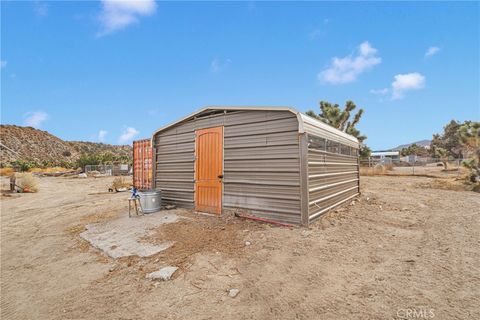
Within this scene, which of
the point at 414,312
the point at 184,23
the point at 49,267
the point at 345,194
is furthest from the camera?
the point at 184,23

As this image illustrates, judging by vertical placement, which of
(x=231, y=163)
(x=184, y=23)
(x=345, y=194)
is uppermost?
(x=184, y=23)

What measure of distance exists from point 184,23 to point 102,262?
8.49 m

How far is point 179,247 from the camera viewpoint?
439cm

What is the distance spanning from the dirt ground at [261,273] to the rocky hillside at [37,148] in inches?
1625

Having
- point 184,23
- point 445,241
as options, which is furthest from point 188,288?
point 184,23

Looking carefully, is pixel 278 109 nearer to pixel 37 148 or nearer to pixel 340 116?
pixel 340 116

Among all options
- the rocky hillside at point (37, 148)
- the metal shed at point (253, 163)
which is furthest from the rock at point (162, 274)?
the rocky hillside at point (37, 148)

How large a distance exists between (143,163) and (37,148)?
6158 cm

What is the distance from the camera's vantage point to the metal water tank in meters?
6.98

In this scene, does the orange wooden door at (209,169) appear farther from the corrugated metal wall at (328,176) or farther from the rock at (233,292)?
the rock at (233,292)

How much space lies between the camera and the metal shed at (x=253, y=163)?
5227 millimetres

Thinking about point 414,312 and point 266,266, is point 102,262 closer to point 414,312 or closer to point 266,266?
point 266,266

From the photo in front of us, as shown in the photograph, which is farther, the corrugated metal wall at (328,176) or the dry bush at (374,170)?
the dry bush at (374,170)

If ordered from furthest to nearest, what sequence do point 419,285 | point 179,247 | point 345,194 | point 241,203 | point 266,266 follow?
1. point 345,194
2. point 241,203
3. point 179,247
4. point 266,266
5. point 419,285
